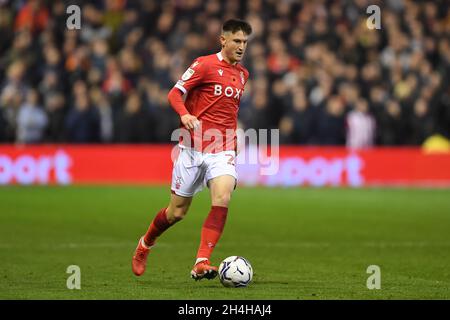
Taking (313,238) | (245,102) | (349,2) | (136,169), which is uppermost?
(349,2)

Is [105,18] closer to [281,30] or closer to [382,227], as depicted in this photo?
[281,30]

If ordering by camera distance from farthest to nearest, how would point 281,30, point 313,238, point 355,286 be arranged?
point 281,30 → point 313,238 → point 355,286

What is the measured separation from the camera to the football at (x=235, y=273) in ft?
30.3

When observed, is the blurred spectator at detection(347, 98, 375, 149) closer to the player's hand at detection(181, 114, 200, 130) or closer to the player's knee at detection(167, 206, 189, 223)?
the player's knee at detection(167, 206, 189, 223)

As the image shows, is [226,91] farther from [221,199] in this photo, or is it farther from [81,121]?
[81,121]

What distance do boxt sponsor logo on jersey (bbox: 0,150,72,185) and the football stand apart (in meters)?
13.9

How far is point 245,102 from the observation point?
2389 centimetres

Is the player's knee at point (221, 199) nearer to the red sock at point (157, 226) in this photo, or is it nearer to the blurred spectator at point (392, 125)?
the red sock at point (157, 226)

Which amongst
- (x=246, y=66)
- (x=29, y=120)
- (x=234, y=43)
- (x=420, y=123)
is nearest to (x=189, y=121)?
(x=234, y=43)

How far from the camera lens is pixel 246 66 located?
78.5 feet

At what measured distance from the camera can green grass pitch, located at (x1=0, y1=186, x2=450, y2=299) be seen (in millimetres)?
9211

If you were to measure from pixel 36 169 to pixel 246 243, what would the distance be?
34.4 ft

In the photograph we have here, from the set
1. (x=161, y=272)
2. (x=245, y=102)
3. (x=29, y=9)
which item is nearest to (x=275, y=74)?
(x=245, y=102)

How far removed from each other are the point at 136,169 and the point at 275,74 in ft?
13.2
